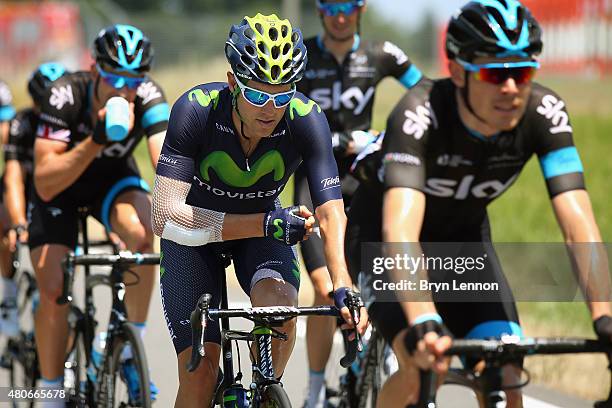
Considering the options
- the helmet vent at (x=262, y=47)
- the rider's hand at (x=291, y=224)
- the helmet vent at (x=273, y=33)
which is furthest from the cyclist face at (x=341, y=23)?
the rider's hand at (x=291, y=224)

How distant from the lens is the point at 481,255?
5.21m

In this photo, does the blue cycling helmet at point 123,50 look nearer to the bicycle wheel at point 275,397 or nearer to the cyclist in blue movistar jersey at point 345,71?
the cyclist in blue movistar jersey at point 345,71

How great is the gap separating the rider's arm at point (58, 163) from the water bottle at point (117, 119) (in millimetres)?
214

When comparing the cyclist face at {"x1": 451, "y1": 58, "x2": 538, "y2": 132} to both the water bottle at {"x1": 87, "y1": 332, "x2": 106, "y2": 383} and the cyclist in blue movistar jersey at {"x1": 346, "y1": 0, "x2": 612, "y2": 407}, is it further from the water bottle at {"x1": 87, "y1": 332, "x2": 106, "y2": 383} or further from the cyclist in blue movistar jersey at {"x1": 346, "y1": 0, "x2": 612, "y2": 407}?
the water bottle at {"x1": 87, "y1": 332, "x2": 106, "y2": 383}

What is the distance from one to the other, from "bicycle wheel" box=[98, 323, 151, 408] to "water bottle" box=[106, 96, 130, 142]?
97 cm

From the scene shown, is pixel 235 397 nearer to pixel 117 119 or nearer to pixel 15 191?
pixel 117 119

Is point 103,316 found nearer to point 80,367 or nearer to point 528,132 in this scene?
point 80,367

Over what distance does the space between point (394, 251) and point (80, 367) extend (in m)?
2.87

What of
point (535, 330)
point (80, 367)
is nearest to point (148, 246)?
point (80, 367)

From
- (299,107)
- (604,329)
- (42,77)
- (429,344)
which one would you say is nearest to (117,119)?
(299,107)

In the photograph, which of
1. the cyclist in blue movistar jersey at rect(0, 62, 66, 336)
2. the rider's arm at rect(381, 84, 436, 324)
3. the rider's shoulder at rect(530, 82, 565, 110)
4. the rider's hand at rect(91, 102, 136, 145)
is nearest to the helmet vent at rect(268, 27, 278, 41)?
the rider's arm at rect(381, 84, 436, 324)

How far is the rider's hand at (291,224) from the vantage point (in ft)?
15.4

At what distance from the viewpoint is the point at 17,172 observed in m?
8.53

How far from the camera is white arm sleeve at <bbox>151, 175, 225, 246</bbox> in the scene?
5012mm
